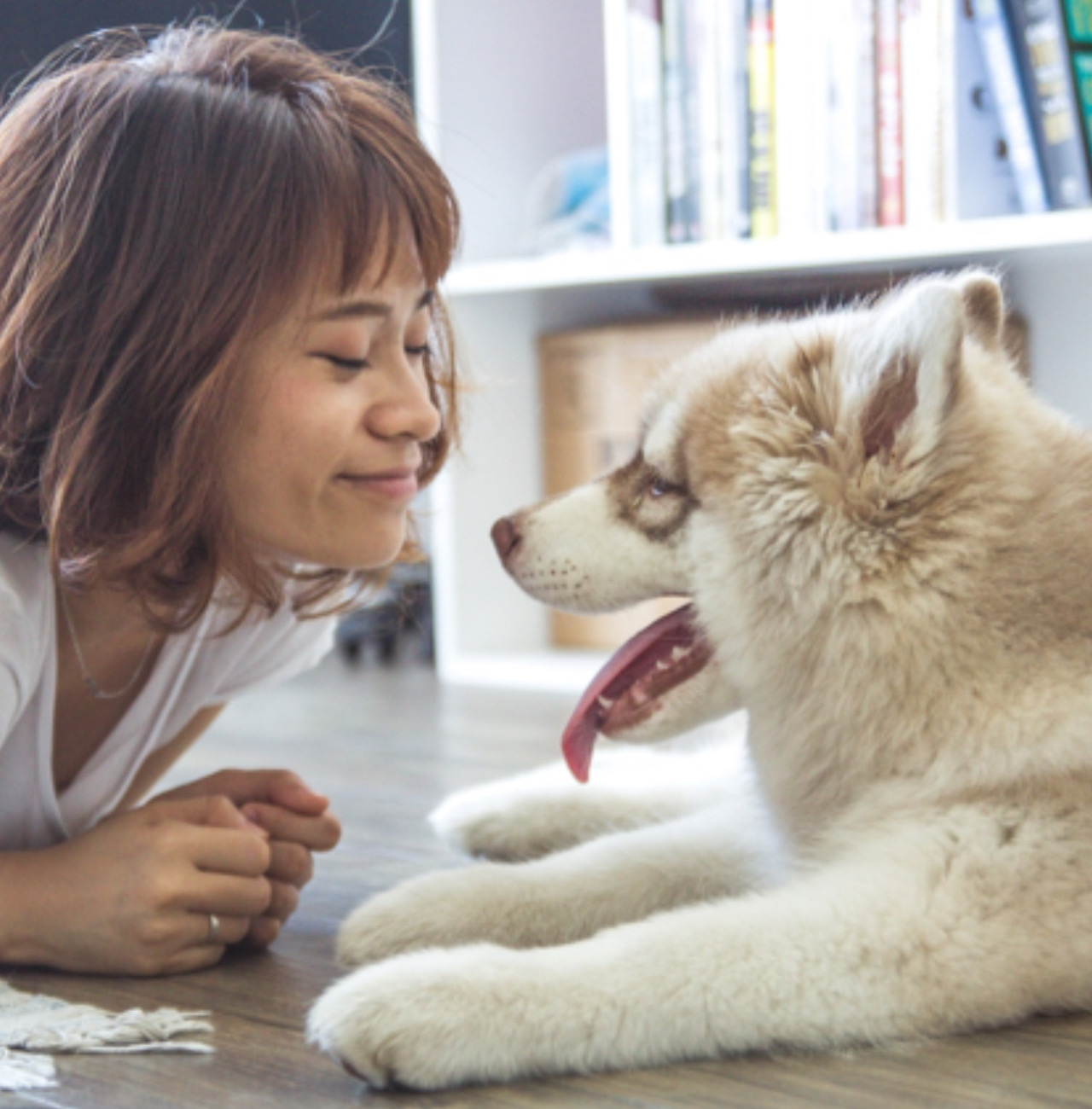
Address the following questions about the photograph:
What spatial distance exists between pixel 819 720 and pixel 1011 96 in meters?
1.67

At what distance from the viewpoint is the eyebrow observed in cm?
123

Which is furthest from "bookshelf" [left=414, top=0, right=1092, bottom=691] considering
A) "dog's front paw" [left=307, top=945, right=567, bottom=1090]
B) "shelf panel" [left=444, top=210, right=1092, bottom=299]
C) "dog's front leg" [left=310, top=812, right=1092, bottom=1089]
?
"dog's front paw" [left=307, top=945, right=567, bottom=1090]

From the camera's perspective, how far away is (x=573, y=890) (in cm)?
123

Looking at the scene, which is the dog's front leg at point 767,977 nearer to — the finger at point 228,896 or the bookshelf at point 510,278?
the finger at point 228,896

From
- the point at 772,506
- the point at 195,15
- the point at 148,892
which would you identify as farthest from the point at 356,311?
the point at 195,15

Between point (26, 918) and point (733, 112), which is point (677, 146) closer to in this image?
point (733, 112)

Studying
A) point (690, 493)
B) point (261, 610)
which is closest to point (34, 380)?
point (261, 610)

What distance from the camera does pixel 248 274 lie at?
120 centimetres

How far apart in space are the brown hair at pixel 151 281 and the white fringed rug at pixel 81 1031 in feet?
1.11

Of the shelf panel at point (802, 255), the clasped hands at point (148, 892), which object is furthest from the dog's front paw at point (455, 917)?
the shelf panel at point (802, 255)

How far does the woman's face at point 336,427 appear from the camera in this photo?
122 cm

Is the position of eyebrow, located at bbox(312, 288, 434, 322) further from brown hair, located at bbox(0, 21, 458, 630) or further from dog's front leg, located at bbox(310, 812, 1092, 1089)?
dog's front leg, located at bbox(310, 812, 1092, 1089)

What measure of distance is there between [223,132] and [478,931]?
2.26ft

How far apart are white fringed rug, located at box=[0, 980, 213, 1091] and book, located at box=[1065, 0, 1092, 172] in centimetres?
Answer: 199
